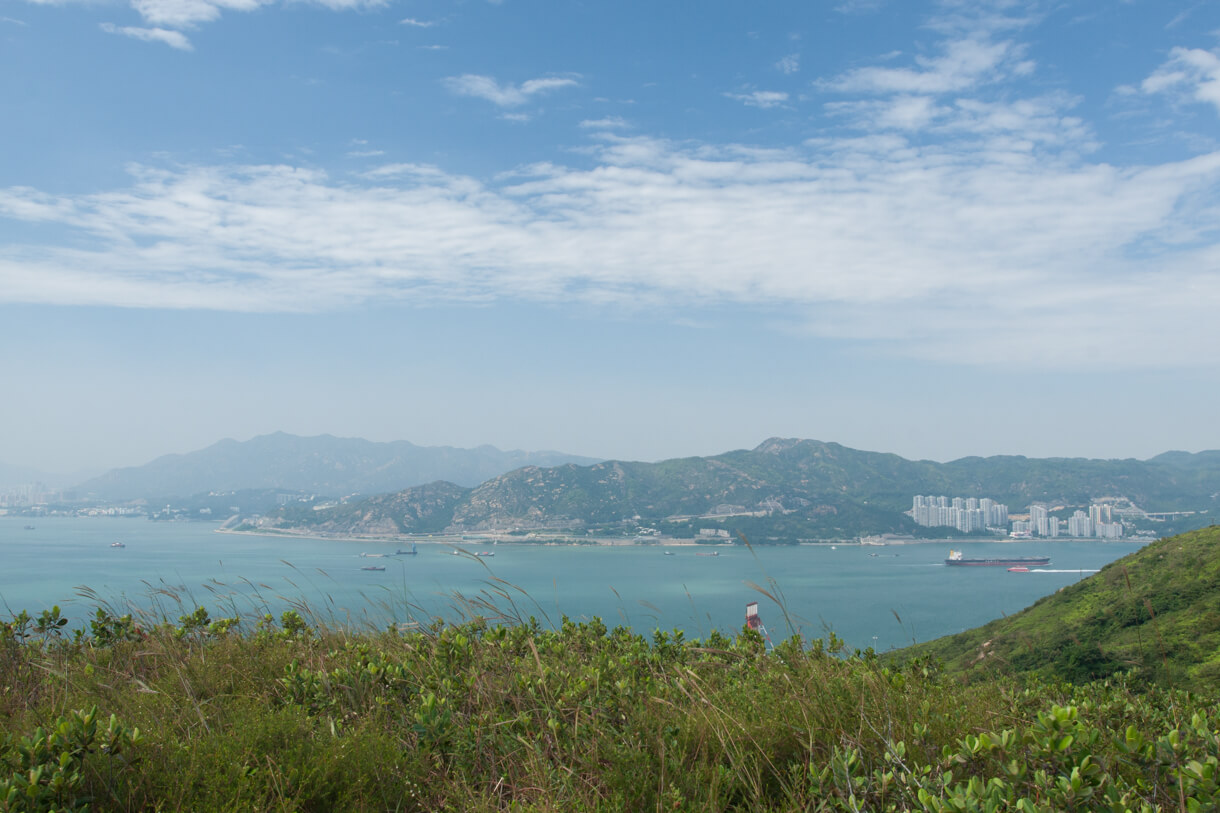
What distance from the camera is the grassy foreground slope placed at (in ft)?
55.9

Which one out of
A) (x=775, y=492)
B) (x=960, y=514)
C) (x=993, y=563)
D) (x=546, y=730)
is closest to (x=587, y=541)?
(x=993, y=563)

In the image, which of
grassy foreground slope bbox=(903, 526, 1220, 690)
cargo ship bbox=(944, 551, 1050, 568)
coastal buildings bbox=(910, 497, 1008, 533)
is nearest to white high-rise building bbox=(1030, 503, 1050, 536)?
coastal buildings bbox=(910, 497, 1008, 533)

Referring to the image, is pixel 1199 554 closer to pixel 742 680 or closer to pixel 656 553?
pixel 742 680

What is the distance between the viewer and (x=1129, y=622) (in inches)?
1016

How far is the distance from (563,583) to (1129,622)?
120 ft

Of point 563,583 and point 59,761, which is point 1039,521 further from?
point 59,761

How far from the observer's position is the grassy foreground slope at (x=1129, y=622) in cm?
1705

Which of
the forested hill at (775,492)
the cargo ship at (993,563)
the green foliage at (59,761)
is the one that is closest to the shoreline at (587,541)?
the forested hill at (775,492)

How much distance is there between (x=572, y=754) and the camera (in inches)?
92.3

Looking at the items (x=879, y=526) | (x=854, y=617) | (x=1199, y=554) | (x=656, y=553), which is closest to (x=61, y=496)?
(x=656, y=553)

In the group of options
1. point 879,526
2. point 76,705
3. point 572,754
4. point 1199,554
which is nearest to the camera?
point 572,754

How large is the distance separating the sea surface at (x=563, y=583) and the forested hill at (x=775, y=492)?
18507 mm

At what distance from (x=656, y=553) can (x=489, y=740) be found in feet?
315

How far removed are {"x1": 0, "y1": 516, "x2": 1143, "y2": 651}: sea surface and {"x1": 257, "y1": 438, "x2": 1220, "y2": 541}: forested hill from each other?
18.5 meters
